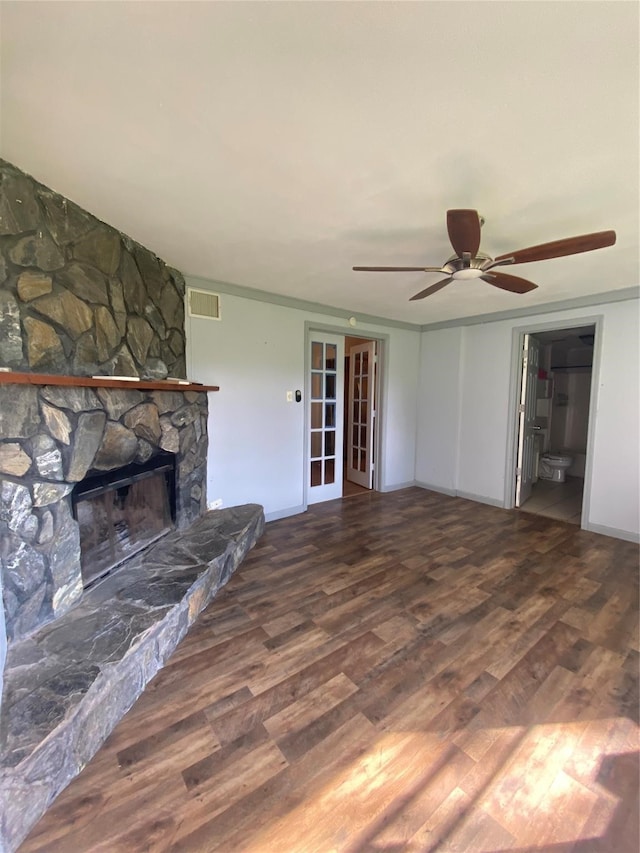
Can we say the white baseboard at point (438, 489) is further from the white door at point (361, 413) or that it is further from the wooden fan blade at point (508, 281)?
the wooden fan blade at point (508, 281)

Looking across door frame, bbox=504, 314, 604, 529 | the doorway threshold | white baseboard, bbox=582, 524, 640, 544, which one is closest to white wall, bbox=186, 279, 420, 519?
door frame, bbox=504, 314, 604, 529

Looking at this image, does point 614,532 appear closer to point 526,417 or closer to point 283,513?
point 526,417

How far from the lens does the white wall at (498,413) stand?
129 inches

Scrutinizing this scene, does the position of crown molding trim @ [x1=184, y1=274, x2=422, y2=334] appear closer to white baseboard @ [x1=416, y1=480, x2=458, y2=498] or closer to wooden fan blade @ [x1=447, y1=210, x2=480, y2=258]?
wooden fan blade @ [x1=447, y1=210, x2=480, y2=258]

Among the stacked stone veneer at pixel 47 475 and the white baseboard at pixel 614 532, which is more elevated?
the stacked stone veneer at pixel 47 475

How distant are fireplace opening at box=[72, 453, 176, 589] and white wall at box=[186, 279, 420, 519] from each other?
557 mm

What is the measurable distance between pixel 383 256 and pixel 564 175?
1133 millimetres

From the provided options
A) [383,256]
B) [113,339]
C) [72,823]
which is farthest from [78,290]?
[72,823]

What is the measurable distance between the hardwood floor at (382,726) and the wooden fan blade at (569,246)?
6.99 feet

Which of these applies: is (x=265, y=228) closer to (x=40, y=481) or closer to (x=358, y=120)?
(x=358, y=120)

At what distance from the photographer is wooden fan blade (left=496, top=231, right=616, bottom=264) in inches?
64.5

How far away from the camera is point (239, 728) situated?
56.6 inches

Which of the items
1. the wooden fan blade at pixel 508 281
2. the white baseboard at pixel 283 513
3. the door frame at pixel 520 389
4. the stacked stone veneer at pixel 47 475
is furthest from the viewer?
the white baseboard at pixel 283 513

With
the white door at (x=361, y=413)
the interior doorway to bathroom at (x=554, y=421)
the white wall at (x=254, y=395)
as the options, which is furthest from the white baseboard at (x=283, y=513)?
the interior doorway to bathroom at (x=554, y=421)
